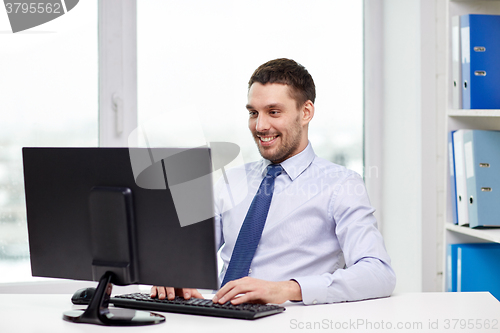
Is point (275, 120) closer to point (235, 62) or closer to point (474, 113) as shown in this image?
point (474, 113)

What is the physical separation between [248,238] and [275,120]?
16.0 inches

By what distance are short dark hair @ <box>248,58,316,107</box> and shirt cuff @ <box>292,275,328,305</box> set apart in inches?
26.8

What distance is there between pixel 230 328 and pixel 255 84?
0.90 meters

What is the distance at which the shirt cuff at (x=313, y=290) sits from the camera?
1173mm

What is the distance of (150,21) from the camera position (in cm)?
229

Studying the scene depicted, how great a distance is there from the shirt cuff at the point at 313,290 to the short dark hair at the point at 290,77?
682 millimetres

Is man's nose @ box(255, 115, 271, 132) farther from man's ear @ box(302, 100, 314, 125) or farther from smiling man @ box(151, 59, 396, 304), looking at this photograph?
man's ear @ box(302, 100, 314, 125)

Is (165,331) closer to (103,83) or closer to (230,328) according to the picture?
(230,328)

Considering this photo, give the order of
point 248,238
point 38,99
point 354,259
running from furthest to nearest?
1. point 38,99
2. point 248,238
3. point 354,259

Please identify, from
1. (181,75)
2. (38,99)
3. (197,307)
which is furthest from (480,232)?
(38,99)

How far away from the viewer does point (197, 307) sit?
1.09 m

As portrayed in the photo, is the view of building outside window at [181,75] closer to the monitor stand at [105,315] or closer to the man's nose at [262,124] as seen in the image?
the man's nose at [262,124]

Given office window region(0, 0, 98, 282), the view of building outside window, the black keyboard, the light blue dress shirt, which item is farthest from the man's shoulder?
office window region(0, 0, 98, 282)

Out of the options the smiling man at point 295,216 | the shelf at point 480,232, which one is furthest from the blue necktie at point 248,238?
the shelf at point 480,232
